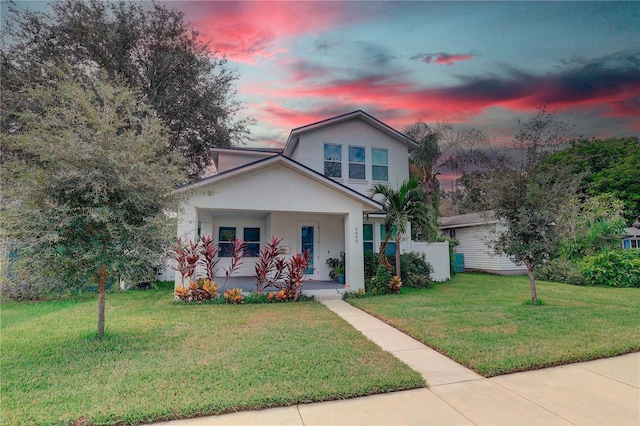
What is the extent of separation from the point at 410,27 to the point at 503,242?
7667mm

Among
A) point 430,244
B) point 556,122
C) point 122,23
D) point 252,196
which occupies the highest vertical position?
point 122,23

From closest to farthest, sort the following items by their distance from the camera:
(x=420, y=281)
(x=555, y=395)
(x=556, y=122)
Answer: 1. (x=555, y=395)
2. (x=420, y=281)
3. (x=556, y=122)

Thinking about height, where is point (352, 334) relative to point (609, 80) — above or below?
below

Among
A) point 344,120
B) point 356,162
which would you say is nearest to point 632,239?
point 356,162

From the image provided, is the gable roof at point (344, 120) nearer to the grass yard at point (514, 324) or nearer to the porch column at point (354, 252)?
the porch column at point (354, 252)

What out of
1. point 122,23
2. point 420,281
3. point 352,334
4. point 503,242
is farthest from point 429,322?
point 122,23

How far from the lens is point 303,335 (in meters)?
6.01

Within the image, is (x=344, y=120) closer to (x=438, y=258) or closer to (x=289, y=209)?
(x=289, y=209)

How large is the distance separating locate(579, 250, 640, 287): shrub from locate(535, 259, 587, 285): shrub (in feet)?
0.78

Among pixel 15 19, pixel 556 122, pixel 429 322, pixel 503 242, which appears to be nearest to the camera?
pixel 429 322

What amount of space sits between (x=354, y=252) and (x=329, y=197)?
7.11 feet

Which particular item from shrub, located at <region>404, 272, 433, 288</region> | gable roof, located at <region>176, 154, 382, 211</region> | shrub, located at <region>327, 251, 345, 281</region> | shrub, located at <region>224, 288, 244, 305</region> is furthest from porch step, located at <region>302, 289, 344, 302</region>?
gable roof, located at <region>176, 154, 382, 211</region>

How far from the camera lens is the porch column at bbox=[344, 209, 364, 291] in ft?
36.6

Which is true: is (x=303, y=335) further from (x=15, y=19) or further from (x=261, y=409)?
(x=15, y=19)
